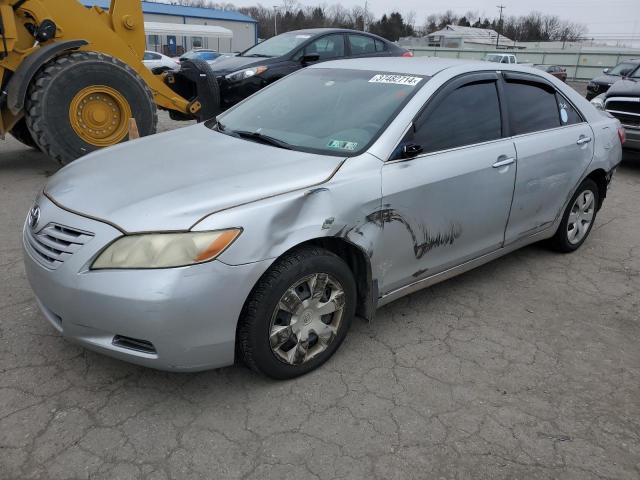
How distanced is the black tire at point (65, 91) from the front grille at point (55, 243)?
4011 mm

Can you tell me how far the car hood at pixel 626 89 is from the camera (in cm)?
817

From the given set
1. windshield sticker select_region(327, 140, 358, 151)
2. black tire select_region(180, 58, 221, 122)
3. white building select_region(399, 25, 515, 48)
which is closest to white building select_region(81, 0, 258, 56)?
white building select_region(399, 25, 515, 48)

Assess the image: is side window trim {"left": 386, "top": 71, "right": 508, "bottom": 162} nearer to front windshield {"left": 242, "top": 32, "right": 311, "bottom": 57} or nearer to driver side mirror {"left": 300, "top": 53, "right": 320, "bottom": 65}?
driver side mirror {"left": 300, "top": 53, "right": 320, "bottom": 65}

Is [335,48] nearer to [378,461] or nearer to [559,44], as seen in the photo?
[378,461]

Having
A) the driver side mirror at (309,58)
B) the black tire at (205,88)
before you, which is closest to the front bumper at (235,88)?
the black tire at (205,88)

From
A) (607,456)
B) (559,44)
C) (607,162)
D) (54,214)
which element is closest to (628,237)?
(607,162)

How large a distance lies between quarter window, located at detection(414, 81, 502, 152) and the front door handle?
0.53 feet

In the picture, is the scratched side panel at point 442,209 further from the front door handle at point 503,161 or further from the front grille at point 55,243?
the front grille at point 55,243

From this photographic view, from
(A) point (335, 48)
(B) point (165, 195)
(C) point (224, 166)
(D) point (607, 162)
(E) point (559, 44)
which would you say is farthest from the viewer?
(E) point (559, 44)

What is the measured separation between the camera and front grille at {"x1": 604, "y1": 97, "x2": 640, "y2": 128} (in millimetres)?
8016

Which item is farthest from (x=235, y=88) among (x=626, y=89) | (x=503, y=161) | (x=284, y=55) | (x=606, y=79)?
(x=606, y=79)

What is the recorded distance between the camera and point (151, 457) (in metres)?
2.26

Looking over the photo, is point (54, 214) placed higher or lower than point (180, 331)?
higher

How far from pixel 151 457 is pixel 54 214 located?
1.23 metres
